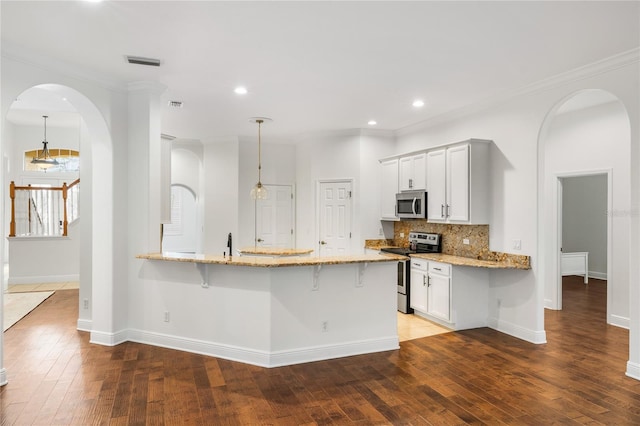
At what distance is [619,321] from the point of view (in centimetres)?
536

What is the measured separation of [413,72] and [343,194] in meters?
3.35

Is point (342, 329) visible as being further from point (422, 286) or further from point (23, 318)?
point (23, 318)


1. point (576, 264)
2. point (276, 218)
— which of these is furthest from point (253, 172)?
point (576, 264)

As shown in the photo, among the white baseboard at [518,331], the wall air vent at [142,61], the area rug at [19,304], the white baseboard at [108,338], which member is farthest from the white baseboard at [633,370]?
the area rug at [19,304]

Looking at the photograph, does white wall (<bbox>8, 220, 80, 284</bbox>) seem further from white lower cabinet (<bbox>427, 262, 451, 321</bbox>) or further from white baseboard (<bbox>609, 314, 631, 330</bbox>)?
white baseboard (<bbox>609, 314, 631, 330</bbox>)

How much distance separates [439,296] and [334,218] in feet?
8.83

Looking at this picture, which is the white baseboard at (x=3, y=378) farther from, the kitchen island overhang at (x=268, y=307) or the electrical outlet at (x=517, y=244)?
the electrical outlet at (x=517, y=244)

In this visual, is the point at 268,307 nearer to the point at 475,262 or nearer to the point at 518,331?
the point at 475,262

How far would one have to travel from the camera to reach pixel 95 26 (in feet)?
10.5

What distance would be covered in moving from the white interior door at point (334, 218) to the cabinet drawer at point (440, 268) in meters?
2.04

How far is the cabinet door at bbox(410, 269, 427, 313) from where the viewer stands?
566 centimetres

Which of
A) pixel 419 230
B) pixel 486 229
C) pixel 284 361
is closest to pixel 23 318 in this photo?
pixel 284 361

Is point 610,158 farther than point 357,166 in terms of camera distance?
No

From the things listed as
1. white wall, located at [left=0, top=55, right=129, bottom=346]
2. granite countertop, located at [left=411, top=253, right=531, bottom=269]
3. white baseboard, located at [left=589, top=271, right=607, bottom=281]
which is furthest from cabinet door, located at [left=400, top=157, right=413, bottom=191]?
white baseboard, located at [left=589, top=271, right=607, bottom=281]
